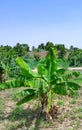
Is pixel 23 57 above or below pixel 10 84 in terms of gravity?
above

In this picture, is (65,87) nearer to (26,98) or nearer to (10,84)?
(26,98)

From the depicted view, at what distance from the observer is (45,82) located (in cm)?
759

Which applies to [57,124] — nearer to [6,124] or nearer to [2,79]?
[6,124]

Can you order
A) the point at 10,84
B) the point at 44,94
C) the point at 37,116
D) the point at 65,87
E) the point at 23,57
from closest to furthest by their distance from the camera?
the point at 65,87 → the point at 10,84 → the point at 44,94 → the point at 37,116 → the point at 23,57

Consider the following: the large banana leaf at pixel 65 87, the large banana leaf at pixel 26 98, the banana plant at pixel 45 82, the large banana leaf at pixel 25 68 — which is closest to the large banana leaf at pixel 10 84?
the banana plant at pixel 45 82

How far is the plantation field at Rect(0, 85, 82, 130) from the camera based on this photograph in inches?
282

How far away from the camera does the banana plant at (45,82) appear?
24.2ft

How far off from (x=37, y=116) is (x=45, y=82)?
90 cm

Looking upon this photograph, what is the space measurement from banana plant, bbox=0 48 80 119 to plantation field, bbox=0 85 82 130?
1.00 feet

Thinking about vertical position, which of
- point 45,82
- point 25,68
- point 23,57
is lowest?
point 45,82

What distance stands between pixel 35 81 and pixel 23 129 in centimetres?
119

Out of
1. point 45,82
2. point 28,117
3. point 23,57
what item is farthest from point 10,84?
point 23,57

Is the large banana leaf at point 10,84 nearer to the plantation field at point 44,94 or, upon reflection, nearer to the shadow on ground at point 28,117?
the plantation field at point 44,94

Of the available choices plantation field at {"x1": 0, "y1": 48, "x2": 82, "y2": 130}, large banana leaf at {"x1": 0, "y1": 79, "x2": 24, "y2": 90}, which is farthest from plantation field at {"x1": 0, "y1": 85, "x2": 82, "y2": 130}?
large banana leaf at {"x1": 0, "y1": 79, "x2": 24, "y2": 90}
